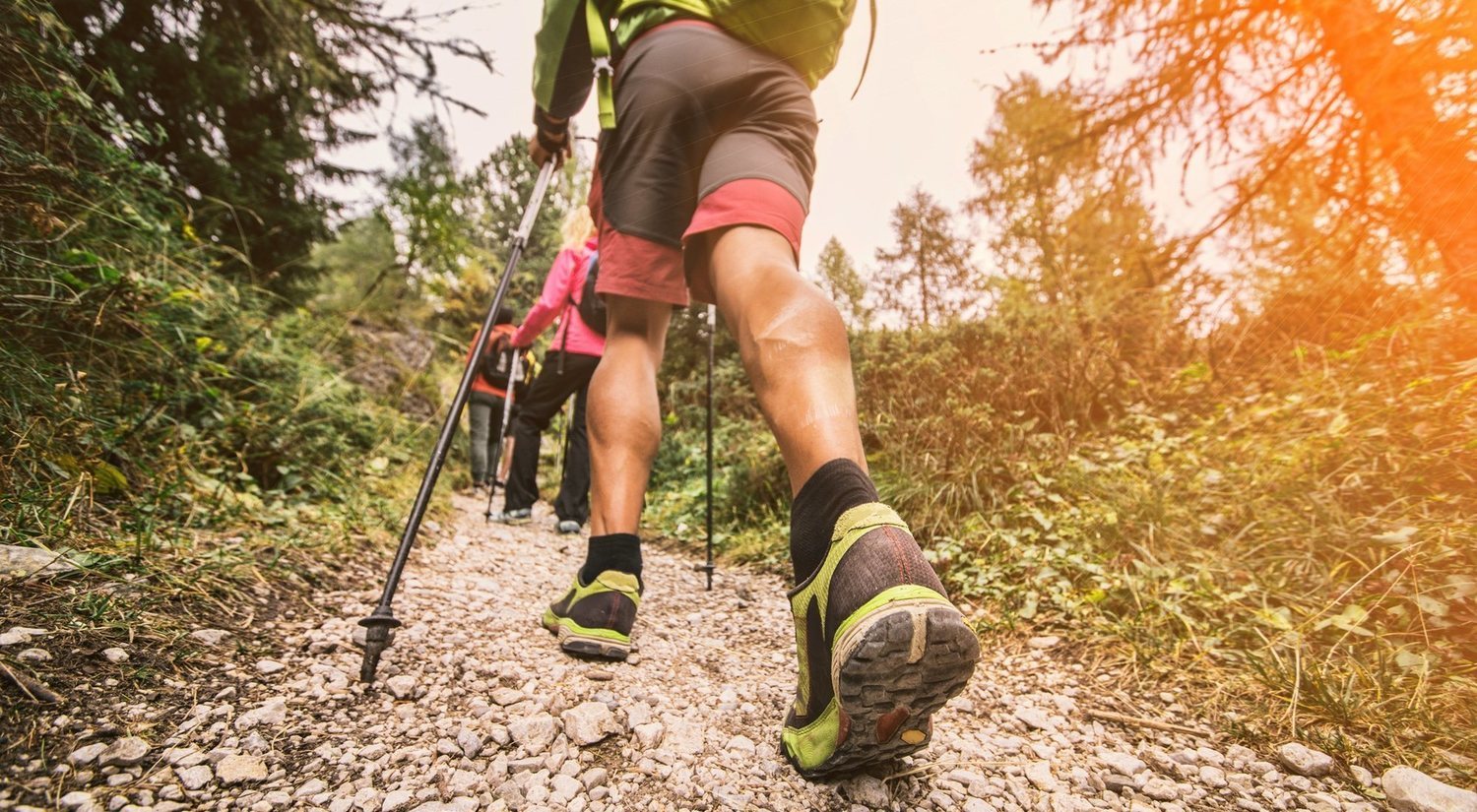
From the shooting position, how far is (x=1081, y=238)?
912 centimetres

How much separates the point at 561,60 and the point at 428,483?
1274 mm

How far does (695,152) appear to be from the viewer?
1435 millimetres

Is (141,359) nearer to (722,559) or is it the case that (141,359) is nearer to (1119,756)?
(722,559)

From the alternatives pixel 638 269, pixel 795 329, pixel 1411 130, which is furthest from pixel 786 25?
pixel 1411 130

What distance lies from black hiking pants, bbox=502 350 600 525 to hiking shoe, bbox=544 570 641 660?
8.45ft

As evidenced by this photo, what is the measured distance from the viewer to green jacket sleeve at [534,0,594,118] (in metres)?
1.57

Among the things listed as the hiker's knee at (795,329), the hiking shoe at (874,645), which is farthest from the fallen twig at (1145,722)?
the hiker's knee at (795,329)

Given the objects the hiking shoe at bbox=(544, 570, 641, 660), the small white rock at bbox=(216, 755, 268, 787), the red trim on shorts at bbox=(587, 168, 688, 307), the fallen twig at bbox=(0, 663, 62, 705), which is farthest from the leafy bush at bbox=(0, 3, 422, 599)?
the red trim on shorts at bbox=(587, 168, 688, 307)

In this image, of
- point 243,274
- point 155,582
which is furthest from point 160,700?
point 243,274

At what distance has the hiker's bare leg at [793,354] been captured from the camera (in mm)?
969

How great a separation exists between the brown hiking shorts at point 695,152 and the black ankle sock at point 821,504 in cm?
56

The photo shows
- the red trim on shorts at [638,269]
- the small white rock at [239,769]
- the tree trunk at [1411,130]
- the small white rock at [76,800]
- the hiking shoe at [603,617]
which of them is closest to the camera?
the small white rock at [76,800]

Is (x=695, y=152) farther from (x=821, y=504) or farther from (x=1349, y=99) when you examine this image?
(x=1349, y=99)

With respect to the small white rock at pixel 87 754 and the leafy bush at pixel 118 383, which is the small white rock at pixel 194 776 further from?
the leafy bush at pixel 118 383
